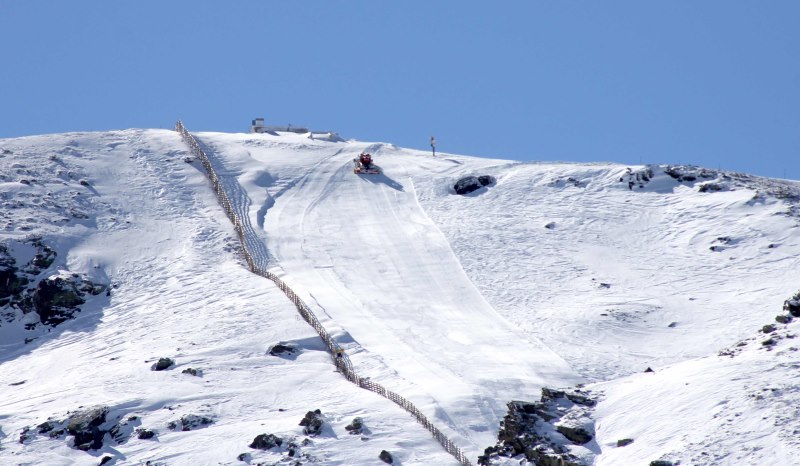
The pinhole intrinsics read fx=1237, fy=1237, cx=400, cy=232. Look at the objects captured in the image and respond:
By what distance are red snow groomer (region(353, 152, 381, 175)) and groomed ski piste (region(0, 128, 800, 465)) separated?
74cm

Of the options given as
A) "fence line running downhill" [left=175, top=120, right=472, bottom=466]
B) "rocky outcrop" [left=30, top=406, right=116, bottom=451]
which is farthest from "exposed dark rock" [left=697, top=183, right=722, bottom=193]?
"rocky outcrop" [left=30, top=406, right=116, bottom=451]

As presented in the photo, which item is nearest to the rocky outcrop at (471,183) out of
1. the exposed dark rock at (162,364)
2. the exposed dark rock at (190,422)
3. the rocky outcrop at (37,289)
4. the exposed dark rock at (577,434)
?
the rocky outcrop at (37,289)

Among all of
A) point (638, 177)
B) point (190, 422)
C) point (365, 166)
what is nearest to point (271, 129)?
point (365, 166)

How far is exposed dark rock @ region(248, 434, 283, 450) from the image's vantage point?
34.2 m

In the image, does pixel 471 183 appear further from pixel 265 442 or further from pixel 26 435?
pixel 26 435

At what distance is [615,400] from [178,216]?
29.3m

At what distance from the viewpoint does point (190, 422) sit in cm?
3647

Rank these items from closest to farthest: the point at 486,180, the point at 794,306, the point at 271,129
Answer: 1. the point at 794,306
2. the point at 486,180
3. the point at 271,129

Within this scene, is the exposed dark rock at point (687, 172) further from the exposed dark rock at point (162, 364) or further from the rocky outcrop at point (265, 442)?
the rocky outcrop at point (265, 442)

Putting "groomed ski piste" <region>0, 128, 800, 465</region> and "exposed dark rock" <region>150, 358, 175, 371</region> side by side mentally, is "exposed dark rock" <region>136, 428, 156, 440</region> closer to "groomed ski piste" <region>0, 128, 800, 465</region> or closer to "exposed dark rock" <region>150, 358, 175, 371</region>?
"groomed ski piste" <region>0, 128, 800, 465</region>

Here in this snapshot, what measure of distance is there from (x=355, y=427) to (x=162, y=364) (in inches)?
356

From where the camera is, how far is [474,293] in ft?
160

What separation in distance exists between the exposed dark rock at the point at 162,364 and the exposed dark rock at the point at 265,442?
7806 mm

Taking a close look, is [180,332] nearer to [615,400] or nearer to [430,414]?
[430,414]
